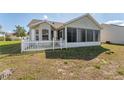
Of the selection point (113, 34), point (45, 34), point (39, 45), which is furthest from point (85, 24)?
point (113, 34)

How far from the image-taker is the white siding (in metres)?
17.5

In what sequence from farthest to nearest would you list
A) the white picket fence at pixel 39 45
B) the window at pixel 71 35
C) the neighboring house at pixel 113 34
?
the neighboring house at pixel 113 34 → the window at pixel 71 35 → the white picket fence at pixel 39 45

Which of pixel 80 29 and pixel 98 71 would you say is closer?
pixel 98 71

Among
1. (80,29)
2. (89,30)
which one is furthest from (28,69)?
(89,30)

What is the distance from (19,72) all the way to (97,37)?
13.4 metres

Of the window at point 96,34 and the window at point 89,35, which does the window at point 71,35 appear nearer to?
the window at point 89,35

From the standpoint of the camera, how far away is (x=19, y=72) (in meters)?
8.64

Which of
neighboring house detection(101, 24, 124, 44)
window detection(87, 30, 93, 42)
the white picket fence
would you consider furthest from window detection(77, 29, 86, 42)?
neighboring house detection(101, 24, 124, 44)

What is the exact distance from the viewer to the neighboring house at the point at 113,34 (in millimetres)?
26253

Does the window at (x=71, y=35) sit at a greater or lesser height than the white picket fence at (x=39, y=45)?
greater

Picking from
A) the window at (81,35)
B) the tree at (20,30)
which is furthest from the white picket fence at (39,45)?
the tree at (20,30)

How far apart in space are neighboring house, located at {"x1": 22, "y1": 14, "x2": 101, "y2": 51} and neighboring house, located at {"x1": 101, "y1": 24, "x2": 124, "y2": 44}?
7.59 metres
